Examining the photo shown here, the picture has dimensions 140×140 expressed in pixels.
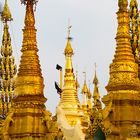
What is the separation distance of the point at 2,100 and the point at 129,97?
1897 cm

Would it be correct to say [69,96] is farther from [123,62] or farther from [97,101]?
[123,62]

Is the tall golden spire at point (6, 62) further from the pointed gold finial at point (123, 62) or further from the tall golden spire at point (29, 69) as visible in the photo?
the pointed gold finial at point (123, 62)

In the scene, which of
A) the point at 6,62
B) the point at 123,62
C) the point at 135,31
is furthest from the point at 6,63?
the point at 123,62

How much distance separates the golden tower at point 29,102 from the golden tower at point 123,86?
287cm

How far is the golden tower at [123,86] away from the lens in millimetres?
21078

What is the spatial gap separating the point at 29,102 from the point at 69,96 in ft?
53.5

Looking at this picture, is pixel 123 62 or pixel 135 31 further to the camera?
pixel 135 31

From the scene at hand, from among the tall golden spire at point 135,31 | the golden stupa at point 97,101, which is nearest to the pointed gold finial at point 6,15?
the golden stupa at point 97,101

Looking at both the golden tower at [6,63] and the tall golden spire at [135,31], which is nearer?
the tall golden spire at [135,31]

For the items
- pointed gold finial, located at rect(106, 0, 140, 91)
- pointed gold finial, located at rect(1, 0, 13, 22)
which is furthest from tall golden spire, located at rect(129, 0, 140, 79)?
pointed gold finial, located at rect(1, 0, 13, 22)

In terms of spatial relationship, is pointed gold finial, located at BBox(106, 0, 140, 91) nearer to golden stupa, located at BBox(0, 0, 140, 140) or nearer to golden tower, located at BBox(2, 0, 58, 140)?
golden stupa, located at BBox(0, 0, 140, 140)

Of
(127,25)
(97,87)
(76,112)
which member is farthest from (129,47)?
(97,87)

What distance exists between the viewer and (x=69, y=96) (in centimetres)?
4009

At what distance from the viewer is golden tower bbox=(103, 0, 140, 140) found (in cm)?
2108
